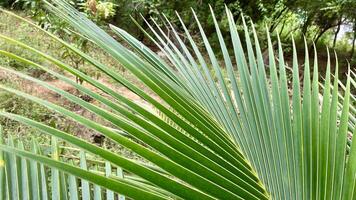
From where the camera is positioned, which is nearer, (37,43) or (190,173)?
(190,173)

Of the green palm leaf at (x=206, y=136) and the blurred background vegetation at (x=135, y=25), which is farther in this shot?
the blurred background vegetation at (x=135, y=25)

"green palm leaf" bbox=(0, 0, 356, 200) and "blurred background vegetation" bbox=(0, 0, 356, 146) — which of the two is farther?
"blurred background vegetation" bbox=(0, 0, 356, 146)

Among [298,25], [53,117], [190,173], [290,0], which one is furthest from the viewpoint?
[298,25]

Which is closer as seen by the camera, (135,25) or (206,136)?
(206,136)

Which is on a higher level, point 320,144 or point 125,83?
point 125,83

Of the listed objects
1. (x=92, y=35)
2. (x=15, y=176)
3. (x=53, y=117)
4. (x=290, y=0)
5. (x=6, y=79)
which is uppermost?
(x=290, y=0)

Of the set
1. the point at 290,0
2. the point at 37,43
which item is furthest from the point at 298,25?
the point at 37,43

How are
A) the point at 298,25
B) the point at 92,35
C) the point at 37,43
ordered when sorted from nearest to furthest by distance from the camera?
the point at 92,35
the point at 37,43
the point at 298,25

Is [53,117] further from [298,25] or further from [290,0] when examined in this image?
[298,25]

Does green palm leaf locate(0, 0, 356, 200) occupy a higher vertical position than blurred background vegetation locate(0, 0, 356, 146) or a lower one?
lower

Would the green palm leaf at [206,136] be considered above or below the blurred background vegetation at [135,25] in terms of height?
below

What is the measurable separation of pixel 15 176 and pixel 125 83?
320 millimetres

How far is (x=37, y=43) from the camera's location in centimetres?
482

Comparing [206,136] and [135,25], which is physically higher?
[135,25]
